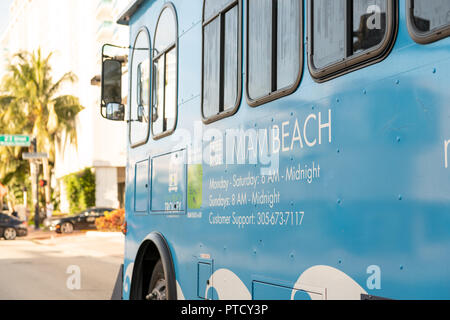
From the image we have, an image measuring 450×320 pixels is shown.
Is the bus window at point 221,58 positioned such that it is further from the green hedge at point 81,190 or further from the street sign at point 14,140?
the green hedge at point 81,190

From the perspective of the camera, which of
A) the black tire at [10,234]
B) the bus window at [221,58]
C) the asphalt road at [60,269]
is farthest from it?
the black tire at [10,234]

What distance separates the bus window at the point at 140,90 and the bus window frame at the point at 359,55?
129 inches

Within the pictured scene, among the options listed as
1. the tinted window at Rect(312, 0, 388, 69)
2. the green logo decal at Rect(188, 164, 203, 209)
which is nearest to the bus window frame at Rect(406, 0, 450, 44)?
the tinted window at Rect(312, 0, 388, 69)

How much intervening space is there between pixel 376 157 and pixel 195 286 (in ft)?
8.25

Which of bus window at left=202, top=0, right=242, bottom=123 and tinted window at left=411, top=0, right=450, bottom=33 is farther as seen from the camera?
bus window at left=202, top=0, right=242, bottom=123

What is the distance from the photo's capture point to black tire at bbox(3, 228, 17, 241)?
28734mm

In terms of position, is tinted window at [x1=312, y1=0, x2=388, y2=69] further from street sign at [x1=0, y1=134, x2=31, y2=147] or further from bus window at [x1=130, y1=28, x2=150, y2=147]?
street sign at [x1=0, y1=134, x2=31, y2=147]

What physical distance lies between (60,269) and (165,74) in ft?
37.1

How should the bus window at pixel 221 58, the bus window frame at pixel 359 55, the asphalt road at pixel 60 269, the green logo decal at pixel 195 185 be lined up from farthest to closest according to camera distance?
the asphalt road at pixel 60 269
the green logo decal at pixel 195 185
the bus window at pixel 221 58
the bus window frame at pixel 359 55

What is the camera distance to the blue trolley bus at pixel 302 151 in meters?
2.67

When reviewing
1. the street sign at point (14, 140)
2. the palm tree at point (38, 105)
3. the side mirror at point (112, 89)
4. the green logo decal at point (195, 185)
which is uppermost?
the palm tree at point (38, 105)

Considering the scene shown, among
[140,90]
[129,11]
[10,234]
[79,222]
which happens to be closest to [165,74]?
[140,90]

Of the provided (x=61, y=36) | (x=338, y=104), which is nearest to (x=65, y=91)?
(x=61, y=36)

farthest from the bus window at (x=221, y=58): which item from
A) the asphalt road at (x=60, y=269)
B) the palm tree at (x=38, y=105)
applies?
the palm tree at (x=38, y=105)
